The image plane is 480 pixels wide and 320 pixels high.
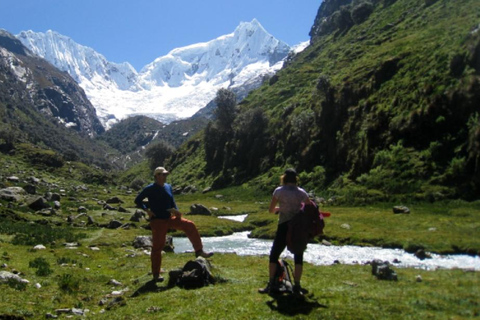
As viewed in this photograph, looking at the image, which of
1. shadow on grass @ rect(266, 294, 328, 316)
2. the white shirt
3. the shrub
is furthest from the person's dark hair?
the shrub

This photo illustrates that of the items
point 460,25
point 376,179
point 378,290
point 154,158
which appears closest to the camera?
point 378,290

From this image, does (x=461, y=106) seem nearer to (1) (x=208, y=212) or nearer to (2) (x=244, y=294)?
(1) (x=208, y=212)

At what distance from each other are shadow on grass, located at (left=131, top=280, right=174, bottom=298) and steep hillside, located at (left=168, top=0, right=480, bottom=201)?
3492cm

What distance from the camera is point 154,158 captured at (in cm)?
17738

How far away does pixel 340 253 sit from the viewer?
32031 millimetres

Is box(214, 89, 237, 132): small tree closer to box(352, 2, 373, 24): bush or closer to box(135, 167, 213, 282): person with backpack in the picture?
box(352, 2, 373, 24): bush

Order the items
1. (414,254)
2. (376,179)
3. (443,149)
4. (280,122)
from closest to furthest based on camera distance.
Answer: (414,254) < (443,149) < (376,179) < (280,122)

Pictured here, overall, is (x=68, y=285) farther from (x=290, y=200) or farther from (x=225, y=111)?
(x=225, y=111)

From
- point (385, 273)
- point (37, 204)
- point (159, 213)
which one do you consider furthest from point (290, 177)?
point (37, 204)

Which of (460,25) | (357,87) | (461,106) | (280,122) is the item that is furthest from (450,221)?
(280,122)

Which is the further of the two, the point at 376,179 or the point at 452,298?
→ the point at 376,179

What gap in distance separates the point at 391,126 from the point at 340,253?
1319 inches

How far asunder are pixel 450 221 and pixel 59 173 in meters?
178

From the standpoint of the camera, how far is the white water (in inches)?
878
